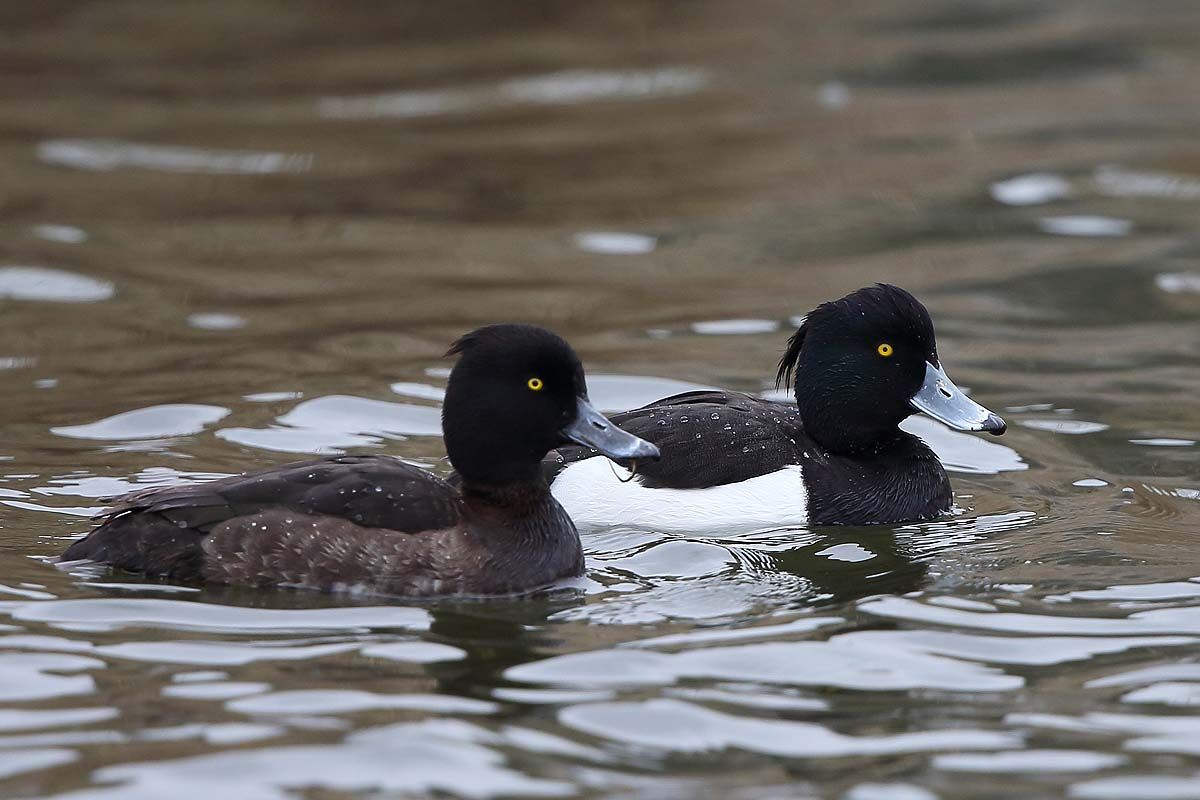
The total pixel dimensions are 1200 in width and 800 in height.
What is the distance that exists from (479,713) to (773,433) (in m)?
3.04

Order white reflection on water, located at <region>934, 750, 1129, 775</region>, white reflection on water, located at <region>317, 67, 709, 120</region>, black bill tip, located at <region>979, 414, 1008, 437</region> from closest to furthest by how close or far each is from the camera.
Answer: white reflection on water, located at <region>934, 750, 1129, 775</region> < black bill tip, located at <region>979, 414, 1008, 437</region> < white reflection on water, located at <region>317, 67, 709, 120</region>

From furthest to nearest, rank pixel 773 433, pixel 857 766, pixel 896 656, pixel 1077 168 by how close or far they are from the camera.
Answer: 1. pixel 1077 168
2. pixel 773 433
3. pixel 896 656
4. pixel 857 766

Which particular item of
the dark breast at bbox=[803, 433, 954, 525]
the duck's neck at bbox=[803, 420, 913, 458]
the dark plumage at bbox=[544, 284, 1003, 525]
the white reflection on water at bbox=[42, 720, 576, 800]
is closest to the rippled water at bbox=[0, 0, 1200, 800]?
the white reflection on water at bbox=[42, 720, 576, 800]

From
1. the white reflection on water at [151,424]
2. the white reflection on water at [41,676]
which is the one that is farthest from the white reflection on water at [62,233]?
the white reflection on water at [41,676]

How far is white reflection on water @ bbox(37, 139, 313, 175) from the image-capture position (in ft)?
52.5

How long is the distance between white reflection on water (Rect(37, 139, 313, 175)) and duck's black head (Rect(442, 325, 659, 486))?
910 cm

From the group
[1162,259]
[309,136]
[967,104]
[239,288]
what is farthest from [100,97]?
[1162,259]

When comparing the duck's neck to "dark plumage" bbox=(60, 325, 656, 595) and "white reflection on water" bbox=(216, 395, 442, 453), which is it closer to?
"dark plumage" bbox=(60, 325, 656, 595)

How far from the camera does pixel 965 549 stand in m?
8.07

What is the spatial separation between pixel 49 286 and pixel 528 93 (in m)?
6.50

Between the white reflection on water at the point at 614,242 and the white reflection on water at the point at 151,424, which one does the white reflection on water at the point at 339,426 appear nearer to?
the white reflection on water at the point at 151,424

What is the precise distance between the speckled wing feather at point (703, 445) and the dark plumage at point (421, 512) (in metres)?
0.88

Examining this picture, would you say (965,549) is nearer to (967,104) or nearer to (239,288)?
(239,288)

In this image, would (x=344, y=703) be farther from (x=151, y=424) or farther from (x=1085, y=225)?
(x=1085, y=225)
